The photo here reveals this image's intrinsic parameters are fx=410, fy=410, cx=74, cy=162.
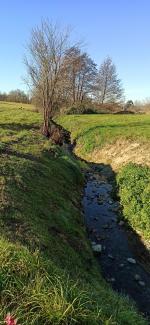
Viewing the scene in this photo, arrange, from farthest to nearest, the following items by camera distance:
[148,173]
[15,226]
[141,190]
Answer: [148,173] < [141,190] < [15,226]

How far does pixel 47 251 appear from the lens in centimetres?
975

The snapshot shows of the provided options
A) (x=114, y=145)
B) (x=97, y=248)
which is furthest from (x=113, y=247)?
(x=114, y=145)

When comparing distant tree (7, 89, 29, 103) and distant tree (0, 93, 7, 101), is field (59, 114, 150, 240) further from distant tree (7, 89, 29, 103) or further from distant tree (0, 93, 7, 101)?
distant tree (0, 93, 7, 101)

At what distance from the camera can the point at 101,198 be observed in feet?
66.2

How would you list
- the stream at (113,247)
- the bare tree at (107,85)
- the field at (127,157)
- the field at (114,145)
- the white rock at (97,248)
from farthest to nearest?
the bare tree at (107,85) < the field at (114,145) < the field at (127,157) < the white rock at (97,248) < the stream at (113,247)

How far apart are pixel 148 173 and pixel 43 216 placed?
8.31 metres

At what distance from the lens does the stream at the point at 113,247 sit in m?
11.5

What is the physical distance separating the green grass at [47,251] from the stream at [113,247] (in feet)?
2.36

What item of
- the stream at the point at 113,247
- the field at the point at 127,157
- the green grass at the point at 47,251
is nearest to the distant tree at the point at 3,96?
the field at the point at 127,157

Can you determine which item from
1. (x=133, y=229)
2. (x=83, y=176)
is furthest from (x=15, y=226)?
(x=83, y=176)

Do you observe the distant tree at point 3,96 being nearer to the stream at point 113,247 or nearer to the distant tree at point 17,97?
the distant tree at point 17,97

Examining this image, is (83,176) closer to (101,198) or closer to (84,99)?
(101,198)

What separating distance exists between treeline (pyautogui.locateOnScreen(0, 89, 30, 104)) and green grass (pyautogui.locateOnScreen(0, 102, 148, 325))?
76.1 metres

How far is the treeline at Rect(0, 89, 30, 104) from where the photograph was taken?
322ft
